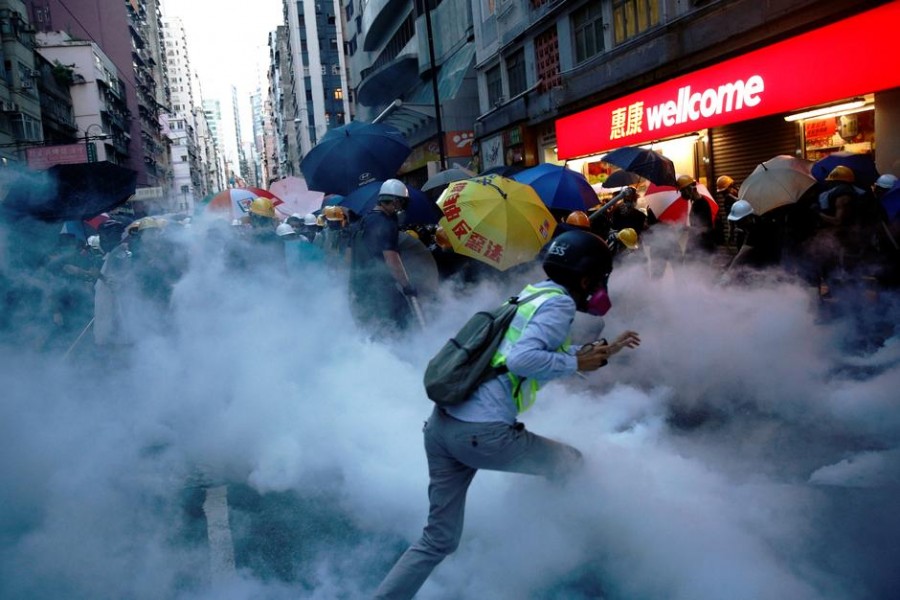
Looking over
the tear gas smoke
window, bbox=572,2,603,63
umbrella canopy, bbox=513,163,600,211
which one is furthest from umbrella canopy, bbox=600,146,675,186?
window, bbox=572,2,603,63

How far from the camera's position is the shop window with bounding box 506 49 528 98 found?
19359mm

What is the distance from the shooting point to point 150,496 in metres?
4.27

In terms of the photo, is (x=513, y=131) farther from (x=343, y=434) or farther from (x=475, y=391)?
(x=475, y=391)

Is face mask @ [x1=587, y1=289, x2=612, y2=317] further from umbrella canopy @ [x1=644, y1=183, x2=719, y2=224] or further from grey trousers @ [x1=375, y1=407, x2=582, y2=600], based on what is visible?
umbrella canopy @ [x1=644, y1=183, x2=719, y2=224]

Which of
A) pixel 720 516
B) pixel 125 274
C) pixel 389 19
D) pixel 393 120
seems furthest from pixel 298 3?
pixel 720 516

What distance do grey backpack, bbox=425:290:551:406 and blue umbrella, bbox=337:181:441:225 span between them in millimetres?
4061

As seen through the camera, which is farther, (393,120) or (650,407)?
(393,120)

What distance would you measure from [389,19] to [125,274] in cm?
2977

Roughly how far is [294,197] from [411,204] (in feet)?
25.6

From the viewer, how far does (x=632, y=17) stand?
1370 centimetres

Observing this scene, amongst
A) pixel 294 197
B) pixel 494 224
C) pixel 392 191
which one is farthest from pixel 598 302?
pixel 294 197

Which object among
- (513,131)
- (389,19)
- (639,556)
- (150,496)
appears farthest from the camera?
(389,19)

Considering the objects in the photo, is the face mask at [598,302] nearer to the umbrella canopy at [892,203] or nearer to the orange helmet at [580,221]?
the orange helmet at [580,221]

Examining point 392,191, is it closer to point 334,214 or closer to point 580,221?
point 580,221
